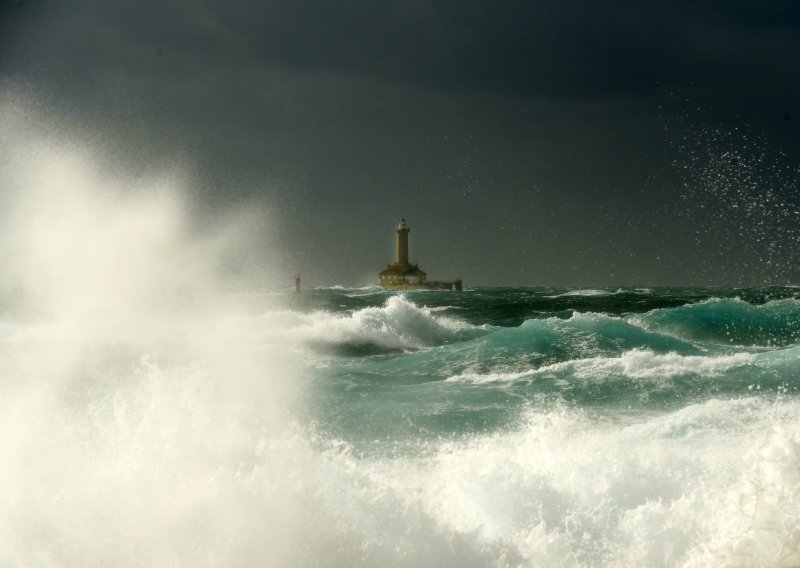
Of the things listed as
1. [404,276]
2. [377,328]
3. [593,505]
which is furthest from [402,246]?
[593,505]

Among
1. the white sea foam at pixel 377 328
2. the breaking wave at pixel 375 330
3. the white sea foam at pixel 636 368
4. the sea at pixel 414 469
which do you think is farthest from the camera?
the white sea foam at pixel 377 328

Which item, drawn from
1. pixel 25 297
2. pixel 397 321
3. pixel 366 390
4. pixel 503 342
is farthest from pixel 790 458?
pixel 25 297

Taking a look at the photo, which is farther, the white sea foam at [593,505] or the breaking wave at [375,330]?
the breaking wave at [375,330]

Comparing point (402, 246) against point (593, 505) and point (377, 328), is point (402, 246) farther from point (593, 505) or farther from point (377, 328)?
point (593, 505)

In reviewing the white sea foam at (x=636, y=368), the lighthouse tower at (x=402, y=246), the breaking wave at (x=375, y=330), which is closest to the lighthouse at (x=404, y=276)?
the lighthouse tower at (x=402, y=246)

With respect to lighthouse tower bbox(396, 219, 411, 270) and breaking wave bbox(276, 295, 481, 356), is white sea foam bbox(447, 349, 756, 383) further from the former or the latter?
lighthouse tower bbox(396, 219, 411, 270)

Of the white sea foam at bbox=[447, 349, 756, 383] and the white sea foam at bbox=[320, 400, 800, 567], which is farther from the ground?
the white sea foam at bbox=[447, 349, 756, 383]

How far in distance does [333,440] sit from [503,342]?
8.93 m

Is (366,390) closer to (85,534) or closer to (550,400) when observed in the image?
(550,400)

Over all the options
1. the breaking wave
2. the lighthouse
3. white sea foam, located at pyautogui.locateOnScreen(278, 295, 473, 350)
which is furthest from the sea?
the lighthouse

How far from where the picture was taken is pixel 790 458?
5.32 meters

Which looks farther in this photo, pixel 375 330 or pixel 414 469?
pixel 375 330

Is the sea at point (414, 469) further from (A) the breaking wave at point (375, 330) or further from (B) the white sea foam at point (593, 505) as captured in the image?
(A) the breaking wave at point (375, 330)

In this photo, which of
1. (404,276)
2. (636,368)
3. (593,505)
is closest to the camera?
(593,505)
